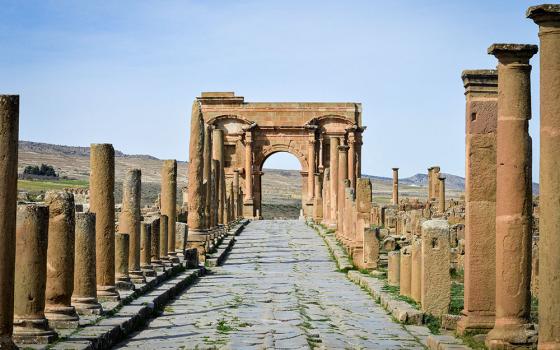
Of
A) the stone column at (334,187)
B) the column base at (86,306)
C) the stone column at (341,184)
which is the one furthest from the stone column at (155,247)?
the stone column at (334,187)

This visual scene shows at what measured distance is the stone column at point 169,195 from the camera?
20.3 meters

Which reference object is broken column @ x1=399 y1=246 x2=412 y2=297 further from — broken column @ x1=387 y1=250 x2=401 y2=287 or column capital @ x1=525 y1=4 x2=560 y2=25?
column capital @ x1=525 y1=4 x2=560 y2=25

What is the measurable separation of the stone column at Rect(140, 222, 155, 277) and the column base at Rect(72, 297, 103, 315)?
181 inches

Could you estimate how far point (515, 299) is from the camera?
959 centimetres

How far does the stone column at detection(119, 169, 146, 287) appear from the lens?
609 inches

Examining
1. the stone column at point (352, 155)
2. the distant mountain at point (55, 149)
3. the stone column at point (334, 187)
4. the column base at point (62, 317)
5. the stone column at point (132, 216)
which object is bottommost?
the column base at point (62, 317)

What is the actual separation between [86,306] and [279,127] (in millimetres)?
40131

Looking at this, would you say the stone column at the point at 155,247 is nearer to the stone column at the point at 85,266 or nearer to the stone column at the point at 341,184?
the stone column at the point at 85,266

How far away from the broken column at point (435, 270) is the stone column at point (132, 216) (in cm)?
473

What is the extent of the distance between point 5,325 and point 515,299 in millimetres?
4484

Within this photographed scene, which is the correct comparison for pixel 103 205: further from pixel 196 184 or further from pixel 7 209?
pixel 196 184

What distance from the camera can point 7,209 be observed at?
8336mm

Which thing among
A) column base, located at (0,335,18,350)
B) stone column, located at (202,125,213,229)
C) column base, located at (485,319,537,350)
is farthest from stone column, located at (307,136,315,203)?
column base, located at (0,335,18,350)

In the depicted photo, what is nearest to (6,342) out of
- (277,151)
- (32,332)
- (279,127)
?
(32,332)
